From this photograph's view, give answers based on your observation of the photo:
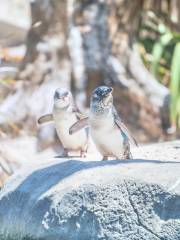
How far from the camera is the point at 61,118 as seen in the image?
6559mm

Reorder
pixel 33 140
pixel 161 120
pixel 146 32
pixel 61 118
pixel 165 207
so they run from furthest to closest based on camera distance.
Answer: pixel 146 32
pixel 161 120
pixel 33 140
pixel 61 118
pixel 165 207

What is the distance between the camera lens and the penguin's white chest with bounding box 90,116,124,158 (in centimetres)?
574

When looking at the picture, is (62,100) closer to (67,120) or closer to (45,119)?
(67,120)

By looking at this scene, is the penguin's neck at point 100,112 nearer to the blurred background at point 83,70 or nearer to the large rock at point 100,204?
the large rock at point 100,204

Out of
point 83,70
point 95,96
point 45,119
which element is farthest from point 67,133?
point 83,70

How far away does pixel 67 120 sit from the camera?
6.55m

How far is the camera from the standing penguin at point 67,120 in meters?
6.56

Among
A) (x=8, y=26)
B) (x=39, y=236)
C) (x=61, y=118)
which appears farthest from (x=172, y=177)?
(x=8, y=26)

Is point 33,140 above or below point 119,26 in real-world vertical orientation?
below

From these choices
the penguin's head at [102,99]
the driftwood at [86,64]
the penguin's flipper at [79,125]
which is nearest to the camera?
the penguin's head at [102,99]

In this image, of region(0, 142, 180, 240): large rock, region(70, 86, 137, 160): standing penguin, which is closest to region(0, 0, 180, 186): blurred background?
region(70, 86, 137, 160): standing penguin

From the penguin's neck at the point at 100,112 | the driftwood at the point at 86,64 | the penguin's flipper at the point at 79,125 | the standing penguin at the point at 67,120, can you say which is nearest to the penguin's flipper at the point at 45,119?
the standing penguin at the point at 67,120

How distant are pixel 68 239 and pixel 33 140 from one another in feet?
17.7

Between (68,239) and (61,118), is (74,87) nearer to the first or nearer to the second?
(61,118)
